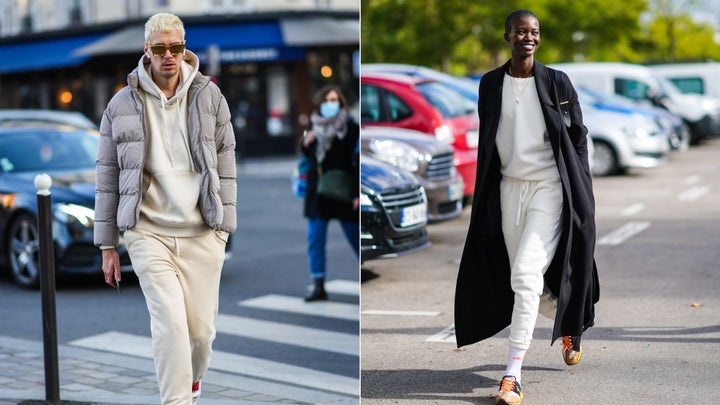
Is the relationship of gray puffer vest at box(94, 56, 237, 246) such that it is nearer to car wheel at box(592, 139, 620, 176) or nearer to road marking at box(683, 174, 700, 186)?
road marking at box(683, 174, 700, 186)

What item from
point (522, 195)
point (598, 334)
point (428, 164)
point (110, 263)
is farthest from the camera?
point (428, 164)

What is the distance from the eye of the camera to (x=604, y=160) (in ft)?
63.2

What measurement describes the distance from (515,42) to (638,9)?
45360 millimetres

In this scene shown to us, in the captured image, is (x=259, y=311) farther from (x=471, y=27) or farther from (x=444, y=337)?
(x=471, y=27)

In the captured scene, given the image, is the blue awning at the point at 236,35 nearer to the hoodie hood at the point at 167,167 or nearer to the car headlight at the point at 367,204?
the car headlight at the point at 367,204

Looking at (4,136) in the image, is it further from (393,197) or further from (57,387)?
(57,387)

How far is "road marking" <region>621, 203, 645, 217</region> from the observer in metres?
13.8

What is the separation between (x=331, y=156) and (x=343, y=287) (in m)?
1.74

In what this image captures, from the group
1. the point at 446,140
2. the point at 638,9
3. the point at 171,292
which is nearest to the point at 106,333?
the point at 171,292

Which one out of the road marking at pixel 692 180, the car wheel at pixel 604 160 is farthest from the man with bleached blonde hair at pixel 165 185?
the car wheel at pixel 604 160

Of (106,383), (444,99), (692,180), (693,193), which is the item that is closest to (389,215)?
(106,383)

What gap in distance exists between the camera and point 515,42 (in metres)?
5.32

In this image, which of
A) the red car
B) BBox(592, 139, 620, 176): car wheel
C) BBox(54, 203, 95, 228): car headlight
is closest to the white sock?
BBox(54, 203, 95, 228): car headlight

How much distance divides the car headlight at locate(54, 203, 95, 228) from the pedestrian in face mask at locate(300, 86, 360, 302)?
2.27 m
